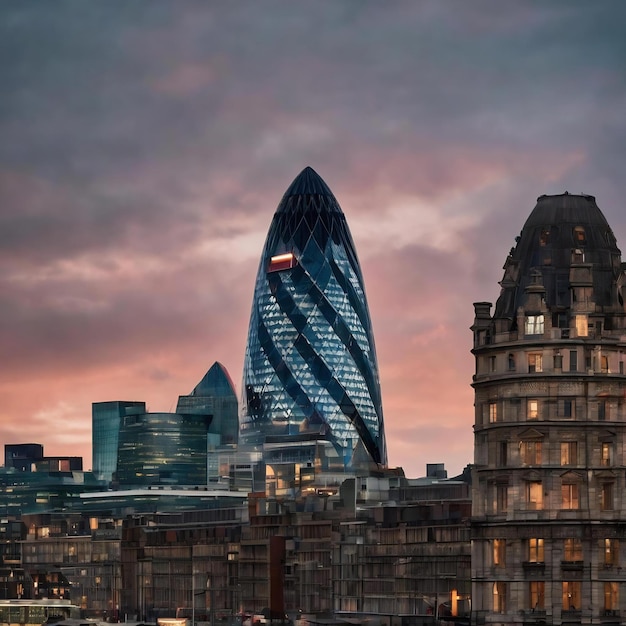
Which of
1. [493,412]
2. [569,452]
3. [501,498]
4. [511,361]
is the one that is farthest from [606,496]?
[511,361]

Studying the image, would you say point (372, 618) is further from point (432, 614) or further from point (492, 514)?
point (492, 514)

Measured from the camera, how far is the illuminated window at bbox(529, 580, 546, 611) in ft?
443

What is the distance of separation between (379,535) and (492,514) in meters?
59.6

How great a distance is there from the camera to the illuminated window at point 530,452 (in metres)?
136

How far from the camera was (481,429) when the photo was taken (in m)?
140

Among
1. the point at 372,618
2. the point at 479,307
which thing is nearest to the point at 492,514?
the point at 479,307

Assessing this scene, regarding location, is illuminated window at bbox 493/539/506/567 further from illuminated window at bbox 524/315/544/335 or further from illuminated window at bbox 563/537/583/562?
illuminated window at bbox 524/315/544/335

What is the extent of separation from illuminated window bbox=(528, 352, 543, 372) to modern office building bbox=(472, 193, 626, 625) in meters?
0.06

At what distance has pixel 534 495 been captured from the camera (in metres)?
136

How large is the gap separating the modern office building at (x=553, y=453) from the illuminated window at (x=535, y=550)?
0.06 meters

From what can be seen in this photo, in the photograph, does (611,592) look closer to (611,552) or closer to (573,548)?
(611,552)

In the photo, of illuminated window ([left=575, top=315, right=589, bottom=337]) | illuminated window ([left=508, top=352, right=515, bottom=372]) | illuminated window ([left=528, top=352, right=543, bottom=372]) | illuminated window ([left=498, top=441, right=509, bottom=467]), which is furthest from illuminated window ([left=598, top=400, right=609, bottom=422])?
illuminated window ([left=498, top=441, right=509, bottom=467])

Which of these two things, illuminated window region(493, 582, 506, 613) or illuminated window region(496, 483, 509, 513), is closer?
illuminated window region(493, 582, 506, 613)

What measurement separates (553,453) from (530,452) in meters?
1.47
